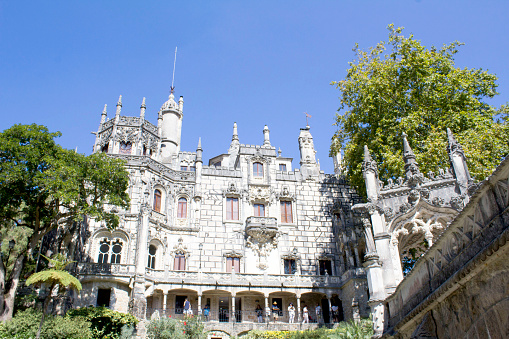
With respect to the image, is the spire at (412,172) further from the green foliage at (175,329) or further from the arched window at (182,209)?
the arched window at (182,209)

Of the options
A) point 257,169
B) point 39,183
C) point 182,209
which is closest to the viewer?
point 39,183

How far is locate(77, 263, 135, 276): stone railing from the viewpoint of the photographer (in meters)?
26.5

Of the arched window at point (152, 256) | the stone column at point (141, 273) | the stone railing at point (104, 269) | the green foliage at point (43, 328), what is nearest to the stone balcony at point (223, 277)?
the stone railing at point (104, 269)

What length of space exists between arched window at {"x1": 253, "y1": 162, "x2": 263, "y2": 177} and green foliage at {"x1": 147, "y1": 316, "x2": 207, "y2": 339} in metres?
16.0

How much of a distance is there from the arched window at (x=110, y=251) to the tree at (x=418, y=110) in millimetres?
16763

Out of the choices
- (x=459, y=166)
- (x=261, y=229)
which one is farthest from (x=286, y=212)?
(x=459, y=166)

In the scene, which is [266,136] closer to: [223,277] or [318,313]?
[223,277]

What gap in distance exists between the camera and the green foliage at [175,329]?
19.6 m

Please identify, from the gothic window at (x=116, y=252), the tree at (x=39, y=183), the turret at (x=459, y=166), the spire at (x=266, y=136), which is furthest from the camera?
the spire at (x=266, y=136)

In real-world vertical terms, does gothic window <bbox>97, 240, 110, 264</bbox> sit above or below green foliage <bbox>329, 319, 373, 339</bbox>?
above

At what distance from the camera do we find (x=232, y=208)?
33344 mm

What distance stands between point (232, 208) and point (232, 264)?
4485 millimetres

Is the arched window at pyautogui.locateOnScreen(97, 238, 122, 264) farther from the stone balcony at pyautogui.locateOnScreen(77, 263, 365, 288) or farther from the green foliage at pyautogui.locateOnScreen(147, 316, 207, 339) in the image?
the green foliage at pyautogui.locateOnScreen(147, 316, 207, 339)

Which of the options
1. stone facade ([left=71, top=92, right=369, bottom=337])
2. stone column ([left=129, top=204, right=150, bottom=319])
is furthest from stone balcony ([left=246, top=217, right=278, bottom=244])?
stone column ([left=129, top=204, right=150, bottom=319])
